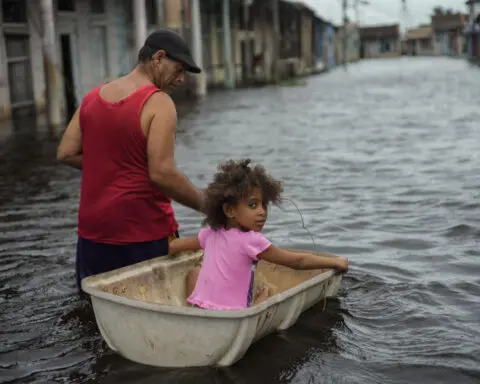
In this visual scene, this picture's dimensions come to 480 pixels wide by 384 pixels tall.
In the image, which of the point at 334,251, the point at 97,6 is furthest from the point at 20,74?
the point at 334,251

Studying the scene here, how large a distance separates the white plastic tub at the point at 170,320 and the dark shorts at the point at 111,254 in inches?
2.8

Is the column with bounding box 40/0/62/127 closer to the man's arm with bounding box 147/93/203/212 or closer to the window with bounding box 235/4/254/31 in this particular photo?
the man's arm with bounding box 147/93/203/212

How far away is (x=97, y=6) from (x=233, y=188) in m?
19.8

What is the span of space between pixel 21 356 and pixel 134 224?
36.0 inches

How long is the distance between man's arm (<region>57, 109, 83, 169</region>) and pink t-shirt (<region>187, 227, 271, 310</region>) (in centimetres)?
87

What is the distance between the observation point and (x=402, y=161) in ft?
35.1

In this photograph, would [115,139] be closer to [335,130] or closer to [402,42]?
[335,130]

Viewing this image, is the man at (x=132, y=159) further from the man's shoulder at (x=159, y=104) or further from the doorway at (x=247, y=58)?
the doorway at (x=247, y=58)

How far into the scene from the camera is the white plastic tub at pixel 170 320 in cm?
362

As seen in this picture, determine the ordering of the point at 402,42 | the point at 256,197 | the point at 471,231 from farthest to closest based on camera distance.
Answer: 1. the point at 402,42
2. the point at 471,231
3. the point at 256,197

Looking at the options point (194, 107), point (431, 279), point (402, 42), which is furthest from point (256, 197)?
point (402, 42)

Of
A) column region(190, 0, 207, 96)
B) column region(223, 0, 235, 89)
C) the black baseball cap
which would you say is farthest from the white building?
the black baseball cap

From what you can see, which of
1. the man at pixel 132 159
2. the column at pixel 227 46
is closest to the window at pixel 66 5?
the column at pixel 227 46

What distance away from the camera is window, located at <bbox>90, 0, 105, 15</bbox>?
22203 millimetres
